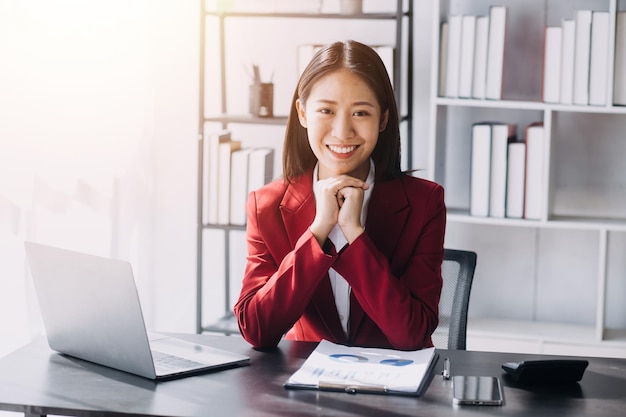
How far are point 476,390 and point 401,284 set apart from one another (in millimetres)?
428

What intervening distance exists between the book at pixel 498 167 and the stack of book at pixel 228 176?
2.69 ft

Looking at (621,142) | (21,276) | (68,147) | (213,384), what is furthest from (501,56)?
(213,384)

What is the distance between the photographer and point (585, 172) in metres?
3.41

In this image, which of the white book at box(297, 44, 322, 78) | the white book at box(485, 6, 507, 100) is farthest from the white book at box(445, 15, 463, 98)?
the white book at box(297, 44, 322, 78)

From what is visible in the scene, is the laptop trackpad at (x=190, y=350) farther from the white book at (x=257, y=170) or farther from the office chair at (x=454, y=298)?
the white book at (x=257, y=170)

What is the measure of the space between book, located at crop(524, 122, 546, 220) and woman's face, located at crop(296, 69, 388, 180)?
4.23 feet

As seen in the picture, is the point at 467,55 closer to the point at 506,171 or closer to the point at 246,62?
the point at 506,171

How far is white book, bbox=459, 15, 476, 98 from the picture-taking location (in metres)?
3.15

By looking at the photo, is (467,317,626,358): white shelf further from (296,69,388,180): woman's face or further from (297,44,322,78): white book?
(296,69,388,180): woman's face

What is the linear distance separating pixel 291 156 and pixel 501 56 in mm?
1269

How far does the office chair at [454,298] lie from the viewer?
218cm

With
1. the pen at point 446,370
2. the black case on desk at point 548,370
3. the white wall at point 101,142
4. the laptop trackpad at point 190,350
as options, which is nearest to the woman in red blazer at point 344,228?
the laptop trackpad at point 190,350

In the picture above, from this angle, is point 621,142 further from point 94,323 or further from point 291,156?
Result: point 94,323

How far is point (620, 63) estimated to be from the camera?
122 inches
